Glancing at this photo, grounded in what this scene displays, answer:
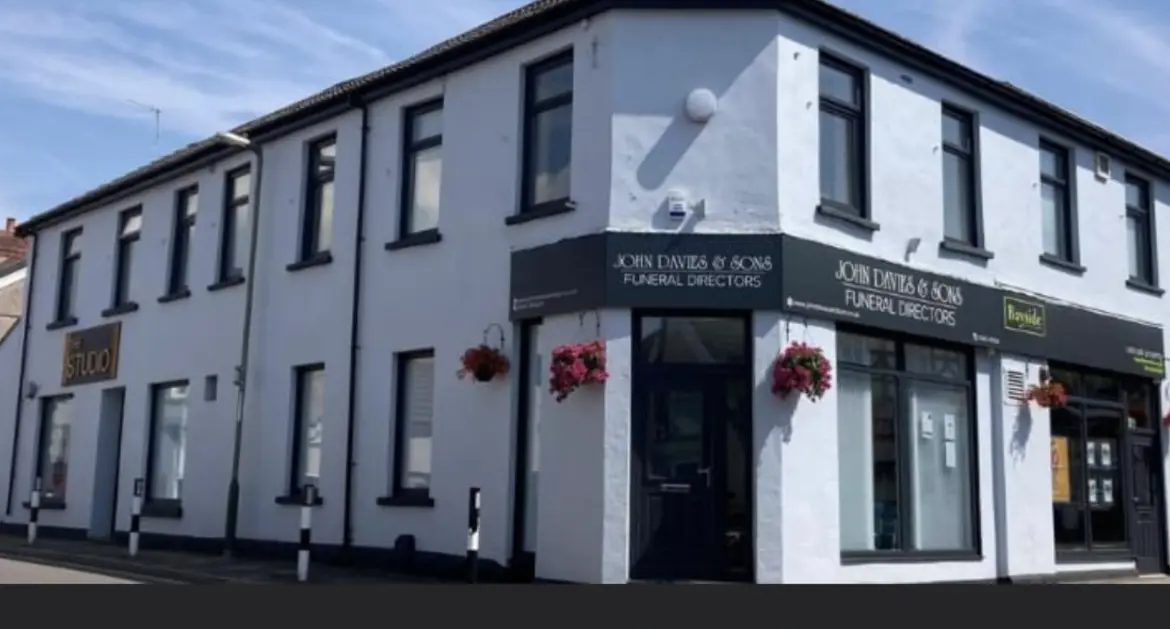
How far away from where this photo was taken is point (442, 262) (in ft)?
52.2

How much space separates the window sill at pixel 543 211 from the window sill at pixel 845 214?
2867 mm

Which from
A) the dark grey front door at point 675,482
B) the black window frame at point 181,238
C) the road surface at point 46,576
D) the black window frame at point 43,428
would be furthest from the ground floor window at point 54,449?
the dark grey front door at point 675,482

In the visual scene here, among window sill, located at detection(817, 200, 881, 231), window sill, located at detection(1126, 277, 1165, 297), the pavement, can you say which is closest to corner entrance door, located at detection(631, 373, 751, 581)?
window sill, located at detection(817, 200, 881, 231)

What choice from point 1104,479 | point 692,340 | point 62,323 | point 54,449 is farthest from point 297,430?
point 1104,479

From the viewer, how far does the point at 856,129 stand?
14969 mm

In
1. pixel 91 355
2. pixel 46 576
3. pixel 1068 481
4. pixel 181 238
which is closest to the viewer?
pixel 46 576

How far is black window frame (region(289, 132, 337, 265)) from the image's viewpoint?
18406 millimetres

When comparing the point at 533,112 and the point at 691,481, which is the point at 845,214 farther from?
the point at 533,112

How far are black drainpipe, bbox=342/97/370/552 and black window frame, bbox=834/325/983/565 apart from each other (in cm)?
661

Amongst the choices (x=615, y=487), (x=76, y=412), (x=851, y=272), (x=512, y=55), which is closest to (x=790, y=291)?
(x=851, y=272)

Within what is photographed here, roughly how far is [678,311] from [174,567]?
25.0 ft

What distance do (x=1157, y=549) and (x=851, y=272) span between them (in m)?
8.32

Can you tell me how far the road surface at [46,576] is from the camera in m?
13.8

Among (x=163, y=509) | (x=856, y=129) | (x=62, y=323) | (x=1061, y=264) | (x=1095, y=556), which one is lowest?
(x=1095, y=556)
